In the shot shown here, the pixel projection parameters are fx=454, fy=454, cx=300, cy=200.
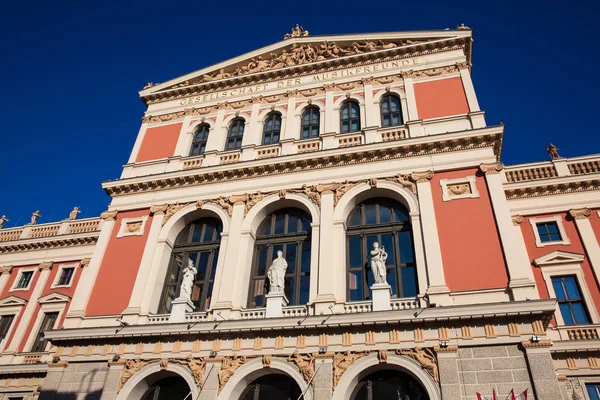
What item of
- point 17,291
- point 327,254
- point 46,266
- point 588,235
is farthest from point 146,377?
point 588,235

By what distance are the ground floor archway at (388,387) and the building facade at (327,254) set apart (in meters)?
0.07

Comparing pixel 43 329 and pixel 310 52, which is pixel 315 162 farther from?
pixel 43 329

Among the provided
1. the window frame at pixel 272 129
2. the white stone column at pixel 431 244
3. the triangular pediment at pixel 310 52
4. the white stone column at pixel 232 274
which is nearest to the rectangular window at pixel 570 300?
the white stone column at pixel 431 244

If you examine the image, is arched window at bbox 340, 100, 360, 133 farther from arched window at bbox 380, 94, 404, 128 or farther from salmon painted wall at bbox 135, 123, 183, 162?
salmon painted wall at bbox 135, 123, 183, 162

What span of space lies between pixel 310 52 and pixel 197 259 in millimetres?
13553

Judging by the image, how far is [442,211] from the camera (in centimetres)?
1809

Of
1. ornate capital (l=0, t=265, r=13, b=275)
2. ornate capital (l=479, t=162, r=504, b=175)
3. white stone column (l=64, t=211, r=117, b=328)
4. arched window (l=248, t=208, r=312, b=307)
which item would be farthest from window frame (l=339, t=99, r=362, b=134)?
ornate capital (l=0, t=265, r=13, b=275)

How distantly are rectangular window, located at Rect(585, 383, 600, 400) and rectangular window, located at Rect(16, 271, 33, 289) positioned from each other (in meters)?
29.5

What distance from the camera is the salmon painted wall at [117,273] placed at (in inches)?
784

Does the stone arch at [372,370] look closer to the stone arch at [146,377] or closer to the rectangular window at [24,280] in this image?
the stone arch at [146,377]

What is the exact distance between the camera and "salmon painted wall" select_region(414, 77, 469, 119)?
21.4m

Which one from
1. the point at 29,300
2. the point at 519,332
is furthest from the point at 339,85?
the point at 29,300

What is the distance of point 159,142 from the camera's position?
25.8 metres

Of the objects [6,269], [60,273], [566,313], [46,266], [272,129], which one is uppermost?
[272,129]
